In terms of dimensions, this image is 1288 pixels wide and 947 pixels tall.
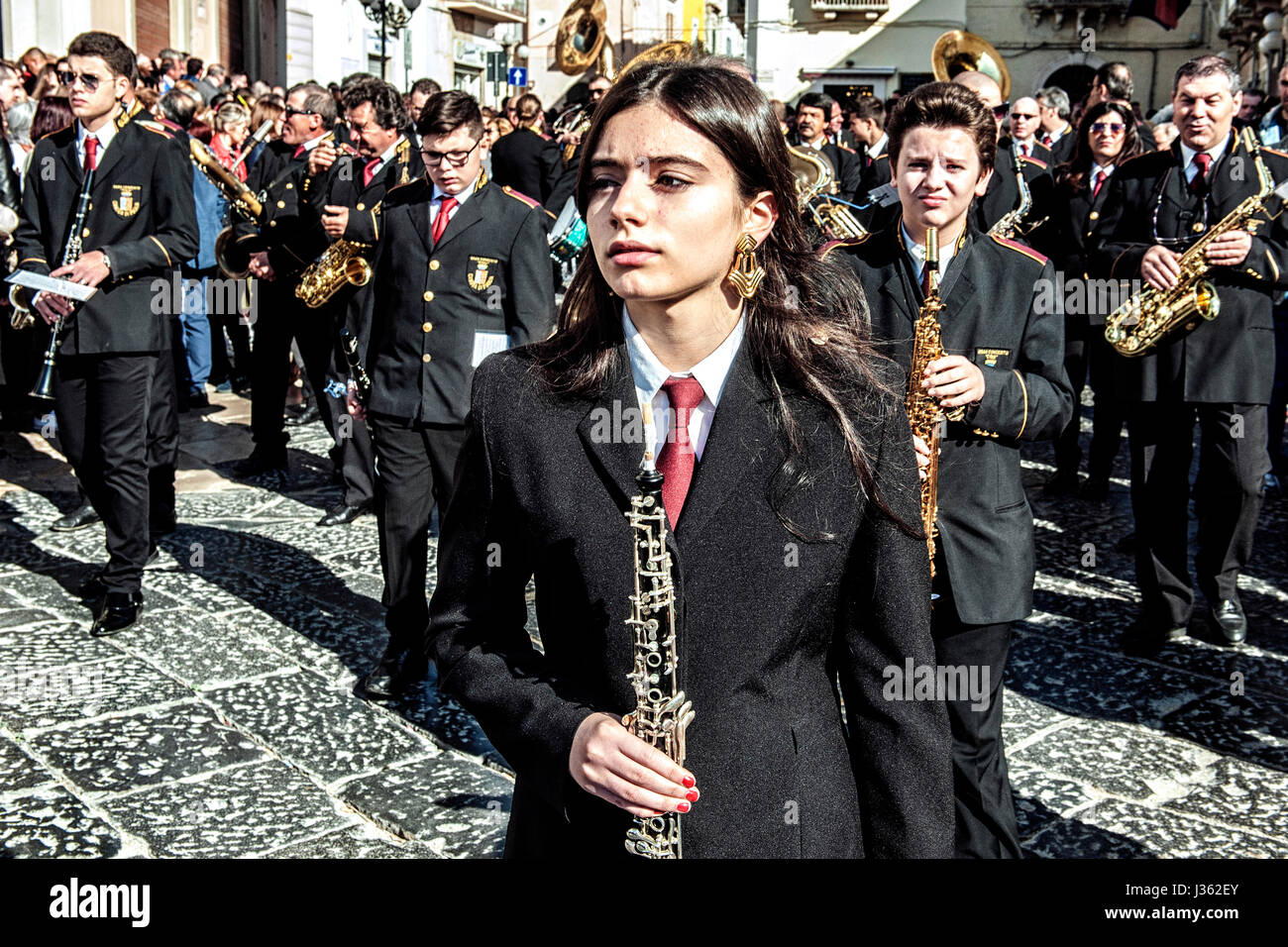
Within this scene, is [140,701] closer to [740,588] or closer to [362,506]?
[362,506]

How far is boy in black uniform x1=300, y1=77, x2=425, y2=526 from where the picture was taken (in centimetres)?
706

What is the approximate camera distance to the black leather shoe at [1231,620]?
5730 millimetres

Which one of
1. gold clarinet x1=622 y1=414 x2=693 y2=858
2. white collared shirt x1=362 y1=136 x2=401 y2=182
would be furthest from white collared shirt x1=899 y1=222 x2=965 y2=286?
white collared shirt x1=362 y1=136 x2=401 y2=182

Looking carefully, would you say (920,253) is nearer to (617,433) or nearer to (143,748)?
(617,433)

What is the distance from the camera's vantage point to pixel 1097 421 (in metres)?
8.19

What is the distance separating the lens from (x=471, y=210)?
5.30m

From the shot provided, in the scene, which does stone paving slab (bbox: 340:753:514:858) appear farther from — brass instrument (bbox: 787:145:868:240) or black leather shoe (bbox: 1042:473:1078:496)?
black leather shoe (bbox: 1042:473:1078:496)

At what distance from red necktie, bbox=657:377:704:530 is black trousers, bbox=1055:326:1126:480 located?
6.34 meters

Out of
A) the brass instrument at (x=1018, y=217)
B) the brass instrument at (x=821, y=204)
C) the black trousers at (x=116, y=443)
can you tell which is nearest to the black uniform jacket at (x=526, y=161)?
the brass instrument at (x=821, y=204)

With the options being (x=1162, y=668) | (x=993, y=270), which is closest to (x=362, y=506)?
(x=1162, y=668)

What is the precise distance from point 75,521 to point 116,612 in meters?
1.91

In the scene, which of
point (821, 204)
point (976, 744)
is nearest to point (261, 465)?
point (821, 204)

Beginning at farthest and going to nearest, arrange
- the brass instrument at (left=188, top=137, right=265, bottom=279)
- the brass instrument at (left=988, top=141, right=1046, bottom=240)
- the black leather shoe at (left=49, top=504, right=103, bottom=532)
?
the brass instrument at (left=188, top=137, right=265, bottom=279) → the black leather shoe at (left=49, top=504, right=103, bottom=532) → the brass instrument at (left=988, top=141, right=1046, bottom=240)
